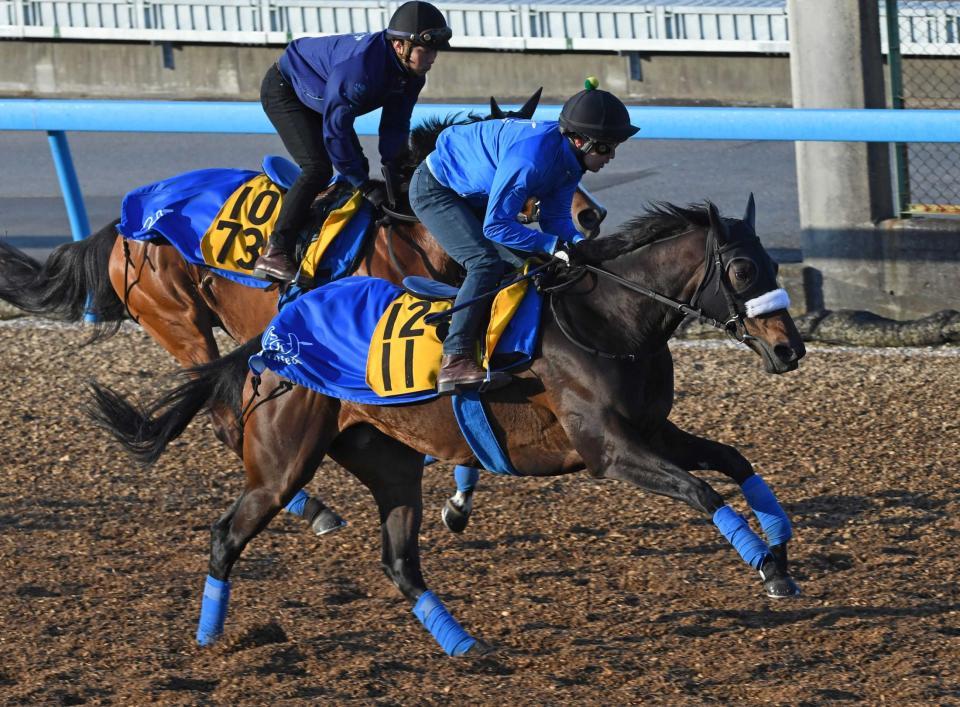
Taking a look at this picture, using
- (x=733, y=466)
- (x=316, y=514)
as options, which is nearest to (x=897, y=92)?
(x=733, y=466)

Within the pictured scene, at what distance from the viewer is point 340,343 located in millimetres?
5383

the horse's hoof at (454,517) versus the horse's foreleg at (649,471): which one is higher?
the horse's foreleg at (649,471)

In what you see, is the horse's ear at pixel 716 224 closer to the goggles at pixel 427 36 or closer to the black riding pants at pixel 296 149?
the goggles at pixel 427 36

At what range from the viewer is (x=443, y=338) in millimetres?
5348

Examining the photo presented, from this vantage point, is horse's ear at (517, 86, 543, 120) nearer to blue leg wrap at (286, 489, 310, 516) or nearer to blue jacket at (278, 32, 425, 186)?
blue jacket at (278, 32, 425, 186)

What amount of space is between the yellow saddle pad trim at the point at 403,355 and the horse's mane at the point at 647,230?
21.4 inches

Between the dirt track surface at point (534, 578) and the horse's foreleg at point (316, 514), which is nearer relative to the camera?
the dirt track surface at point (534, 578)

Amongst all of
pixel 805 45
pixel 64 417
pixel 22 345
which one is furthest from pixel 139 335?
pixel 805 45

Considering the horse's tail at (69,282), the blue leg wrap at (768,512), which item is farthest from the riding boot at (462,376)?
the horse's tail at (69,282)

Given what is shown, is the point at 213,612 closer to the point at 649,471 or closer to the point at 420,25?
the point at 649,471

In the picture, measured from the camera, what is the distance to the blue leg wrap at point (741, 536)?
5020 mm

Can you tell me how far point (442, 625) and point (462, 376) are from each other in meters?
0.82

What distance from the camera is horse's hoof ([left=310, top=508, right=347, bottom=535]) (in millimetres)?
6504

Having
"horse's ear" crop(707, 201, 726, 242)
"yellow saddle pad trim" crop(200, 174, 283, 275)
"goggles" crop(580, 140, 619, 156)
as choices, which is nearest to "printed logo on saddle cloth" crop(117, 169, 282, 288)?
"yellow saddle pad trim" crop(200, 174, 283, 275)
